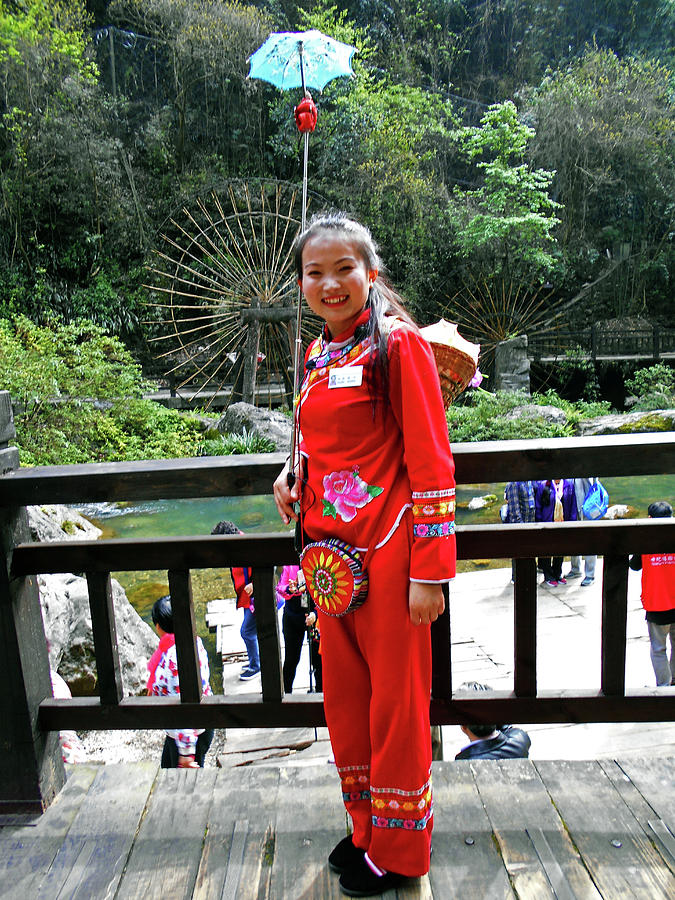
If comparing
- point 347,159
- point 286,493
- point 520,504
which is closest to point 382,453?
point 286,493

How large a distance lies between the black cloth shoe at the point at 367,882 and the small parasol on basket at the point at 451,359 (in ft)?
3.01

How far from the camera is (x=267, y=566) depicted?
1491 mm

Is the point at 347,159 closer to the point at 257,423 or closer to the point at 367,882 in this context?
the point at 257,423

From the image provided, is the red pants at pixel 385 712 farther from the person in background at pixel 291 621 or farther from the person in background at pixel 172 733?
the person in background at pixel 291 621

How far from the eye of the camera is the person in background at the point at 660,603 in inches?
115

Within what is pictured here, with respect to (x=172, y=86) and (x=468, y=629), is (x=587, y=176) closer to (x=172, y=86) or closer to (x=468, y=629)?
(x=172, y=86)

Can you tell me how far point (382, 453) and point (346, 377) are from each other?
15 centimetres

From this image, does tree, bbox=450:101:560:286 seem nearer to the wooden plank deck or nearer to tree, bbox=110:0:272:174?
tree, bbox=110:0:272:174

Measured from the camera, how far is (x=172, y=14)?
14.9m

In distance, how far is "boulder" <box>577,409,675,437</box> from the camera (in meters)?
9.95

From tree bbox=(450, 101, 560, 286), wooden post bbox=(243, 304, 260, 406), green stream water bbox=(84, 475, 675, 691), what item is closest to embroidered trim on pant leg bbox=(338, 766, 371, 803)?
green stream water bbox=(84, 475, 675, 691)

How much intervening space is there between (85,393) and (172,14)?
11.4 meters

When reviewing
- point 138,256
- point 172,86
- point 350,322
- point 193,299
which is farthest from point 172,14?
point 350,322

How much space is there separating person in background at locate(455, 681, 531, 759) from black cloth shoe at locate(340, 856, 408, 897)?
833 mm
